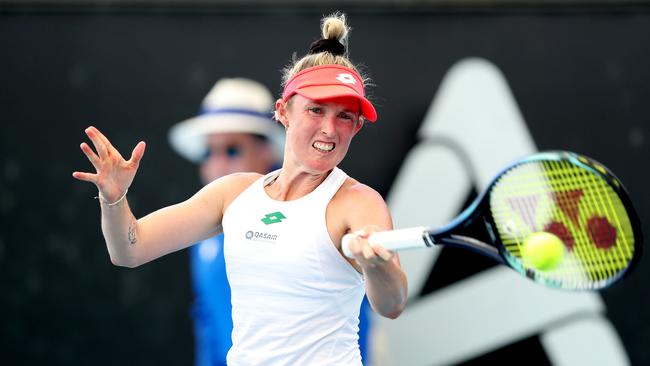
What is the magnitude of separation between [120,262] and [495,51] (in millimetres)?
2561

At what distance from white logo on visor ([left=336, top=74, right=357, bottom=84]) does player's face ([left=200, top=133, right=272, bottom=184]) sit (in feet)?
4.75

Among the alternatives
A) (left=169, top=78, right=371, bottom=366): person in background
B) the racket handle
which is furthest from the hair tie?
(left=169, top=78, right=371, bottom=366): person in background

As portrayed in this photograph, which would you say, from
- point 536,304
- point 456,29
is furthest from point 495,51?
point 536,304

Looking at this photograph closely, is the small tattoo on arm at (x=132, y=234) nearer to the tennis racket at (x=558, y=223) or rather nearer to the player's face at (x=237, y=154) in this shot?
the tennis racket at (x=558, y=223)

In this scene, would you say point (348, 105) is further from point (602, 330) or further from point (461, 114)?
point (602, 330)

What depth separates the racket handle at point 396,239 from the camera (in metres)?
2.42

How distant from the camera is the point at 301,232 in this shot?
267 cm

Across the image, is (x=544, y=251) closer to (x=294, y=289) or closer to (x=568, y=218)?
(x=568, y=218)

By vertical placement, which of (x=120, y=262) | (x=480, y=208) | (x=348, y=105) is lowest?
(x=120, y=262)

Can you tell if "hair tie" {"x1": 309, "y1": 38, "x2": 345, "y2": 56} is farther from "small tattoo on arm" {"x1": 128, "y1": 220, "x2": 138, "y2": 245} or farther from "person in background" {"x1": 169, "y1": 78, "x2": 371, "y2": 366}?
"person in background" {"x1": 169, "y1": 78, "x2": 371, "y2": 366}

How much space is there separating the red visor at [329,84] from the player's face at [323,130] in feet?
0.08

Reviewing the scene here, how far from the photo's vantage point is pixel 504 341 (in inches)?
190

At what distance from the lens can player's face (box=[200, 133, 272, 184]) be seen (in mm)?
4168

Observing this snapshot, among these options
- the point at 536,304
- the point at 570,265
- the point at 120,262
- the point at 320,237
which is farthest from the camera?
the point at 536,304
